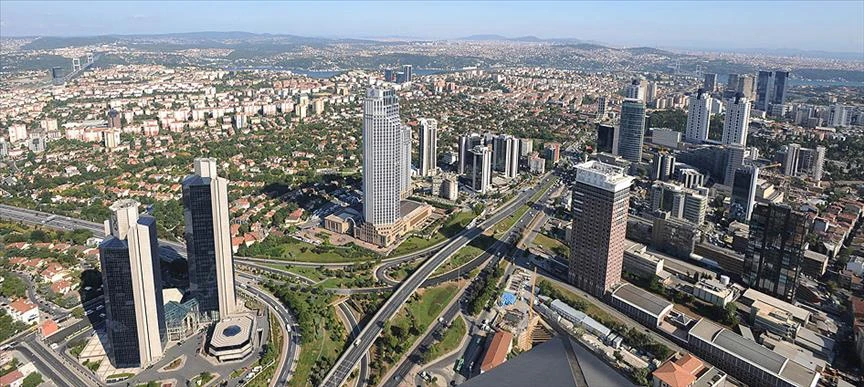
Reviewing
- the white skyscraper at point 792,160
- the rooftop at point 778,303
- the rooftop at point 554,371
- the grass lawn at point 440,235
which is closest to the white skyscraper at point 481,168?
the grass lawn at point 440,235

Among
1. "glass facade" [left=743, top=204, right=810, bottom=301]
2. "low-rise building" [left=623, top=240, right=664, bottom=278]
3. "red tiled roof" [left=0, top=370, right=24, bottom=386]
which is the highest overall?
"glass facade" [left=743, top=204, right=810, bottom=301]

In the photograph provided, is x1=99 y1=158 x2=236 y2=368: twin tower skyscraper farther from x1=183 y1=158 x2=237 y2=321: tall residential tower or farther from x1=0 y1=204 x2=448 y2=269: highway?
x1=0 y1=204 x2=448 y2=269: highway

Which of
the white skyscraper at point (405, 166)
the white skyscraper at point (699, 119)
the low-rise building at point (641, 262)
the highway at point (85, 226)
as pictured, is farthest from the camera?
the white skyscraper at point (699, 119)

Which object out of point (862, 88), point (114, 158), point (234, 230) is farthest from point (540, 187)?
point (862, 88)

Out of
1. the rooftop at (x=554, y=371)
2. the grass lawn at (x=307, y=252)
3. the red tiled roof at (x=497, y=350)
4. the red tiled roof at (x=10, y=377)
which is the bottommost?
the red tiled roof at (x=10, y=377)

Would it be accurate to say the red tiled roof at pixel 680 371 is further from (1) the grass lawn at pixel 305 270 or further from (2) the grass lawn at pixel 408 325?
(1) the grass lawn at pixel 305 270

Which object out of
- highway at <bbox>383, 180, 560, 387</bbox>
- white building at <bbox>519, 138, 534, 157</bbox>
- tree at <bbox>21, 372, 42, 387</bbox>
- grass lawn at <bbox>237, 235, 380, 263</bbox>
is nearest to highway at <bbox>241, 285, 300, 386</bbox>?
highway at <bbox>383, 180, 560, 387</bbox>

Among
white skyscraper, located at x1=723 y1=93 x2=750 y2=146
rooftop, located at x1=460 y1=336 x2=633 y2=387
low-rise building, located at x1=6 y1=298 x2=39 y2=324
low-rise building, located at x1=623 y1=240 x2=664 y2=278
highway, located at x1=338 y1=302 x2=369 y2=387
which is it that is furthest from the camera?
white skyscraper, located at x1=723 y1=93 x2=750 y2=146
